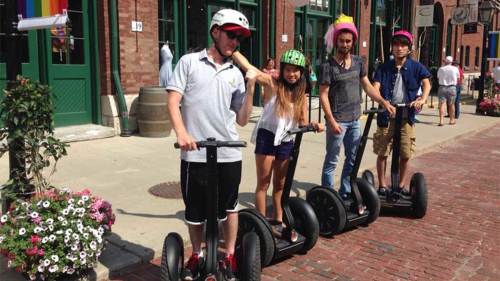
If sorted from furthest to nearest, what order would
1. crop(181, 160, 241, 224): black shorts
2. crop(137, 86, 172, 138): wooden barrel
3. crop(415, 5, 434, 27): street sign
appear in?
crop(415, 5, 434, 27): street sign < crop(137, 86, 172, 138): wooden barrel < crop(181, 160, 241, 224): black shorts

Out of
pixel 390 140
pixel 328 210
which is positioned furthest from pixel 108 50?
pixel 328 210

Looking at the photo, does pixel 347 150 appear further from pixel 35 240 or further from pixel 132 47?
pixel 132 47

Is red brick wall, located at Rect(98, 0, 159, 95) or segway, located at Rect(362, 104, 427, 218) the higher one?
red brick wall, located at Rect(98, 0, 159, 95)

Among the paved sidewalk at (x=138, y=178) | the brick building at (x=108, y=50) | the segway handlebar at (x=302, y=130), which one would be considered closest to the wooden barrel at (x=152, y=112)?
the paved sidewalk at (x=138, y=178)

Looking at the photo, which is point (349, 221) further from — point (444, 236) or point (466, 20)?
point (466, 20)

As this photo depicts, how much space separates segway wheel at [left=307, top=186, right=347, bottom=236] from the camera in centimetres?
469

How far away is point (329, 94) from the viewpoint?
17.2 ft

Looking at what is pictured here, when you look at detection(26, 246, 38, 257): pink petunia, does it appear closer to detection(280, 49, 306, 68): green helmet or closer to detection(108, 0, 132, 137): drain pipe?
detection(280, 49, 306, 68): green helmet

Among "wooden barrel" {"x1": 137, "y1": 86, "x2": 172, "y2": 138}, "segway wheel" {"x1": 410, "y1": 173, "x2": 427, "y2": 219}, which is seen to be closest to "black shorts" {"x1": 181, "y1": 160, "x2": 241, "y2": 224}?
"segway wheel" {"x1": 410, "y1": 173, "x2": 427, "y2": 219}

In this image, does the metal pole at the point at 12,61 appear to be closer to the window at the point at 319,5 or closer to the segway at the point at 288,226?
the segway at the point at 288,226

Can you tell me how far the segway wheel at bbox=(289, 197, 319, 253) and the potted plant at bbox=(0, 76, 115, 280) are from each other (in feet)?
5.07

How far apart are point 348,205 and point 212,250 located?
7.18 ft

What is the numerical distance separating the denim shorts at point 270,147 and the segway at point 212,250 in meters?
1.09

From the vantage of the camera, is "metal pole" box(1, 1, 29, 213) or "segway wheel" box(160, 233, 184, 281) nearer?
"segway wheel" box(160, 233, 184, 281)
